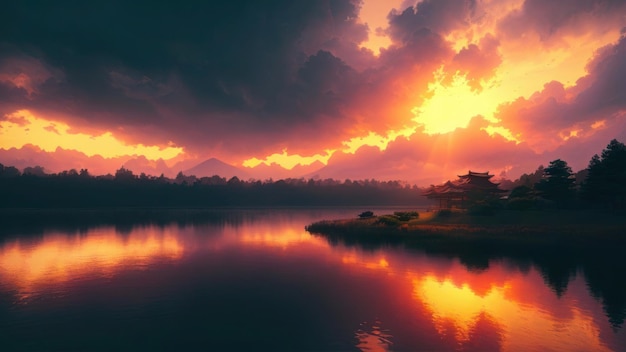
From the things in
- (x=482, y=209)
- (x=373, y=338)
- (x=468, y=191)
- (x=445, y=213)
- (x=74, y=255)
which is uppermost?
(x=468, y=191)

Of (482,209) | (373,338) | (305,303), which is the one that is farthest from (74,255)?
(482,209)

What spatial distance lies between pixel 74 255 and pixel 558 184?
80.2 m

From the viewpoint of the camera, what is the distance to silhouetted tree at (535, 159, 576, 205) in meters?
67.4

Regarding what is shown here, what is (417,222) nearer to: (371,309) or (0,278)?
(371,309)

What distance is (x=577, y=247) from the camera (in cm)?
4944

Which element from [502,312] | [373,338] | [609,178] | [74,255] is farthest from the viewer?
[609,178]

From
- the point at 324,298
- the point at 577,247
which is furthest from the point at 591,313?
the point at 577,247

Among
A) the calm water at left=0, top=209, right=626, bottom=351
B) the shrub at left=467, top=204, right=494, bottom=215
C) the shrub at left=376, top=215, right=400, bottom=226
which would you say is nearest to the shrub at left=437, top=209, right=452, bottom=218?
the shrub at left=467, top=204, right=494, bottom=215

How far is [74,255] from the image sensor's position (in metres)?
45.7

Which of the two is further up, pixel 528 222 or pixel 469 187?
pixel 469 187

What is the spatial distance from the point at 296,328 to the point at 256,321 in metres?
2.69

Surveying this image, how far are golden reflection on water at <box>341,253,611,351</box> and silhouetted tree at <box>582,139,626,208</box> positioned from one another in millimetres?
36776

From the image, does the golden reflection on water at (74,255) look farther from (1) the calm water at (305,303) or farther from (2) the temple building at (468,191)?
(2) the temple building at (468,191)

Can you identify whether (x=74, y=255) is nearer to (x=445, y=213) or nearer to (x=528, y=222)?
(x=445, y=213)
